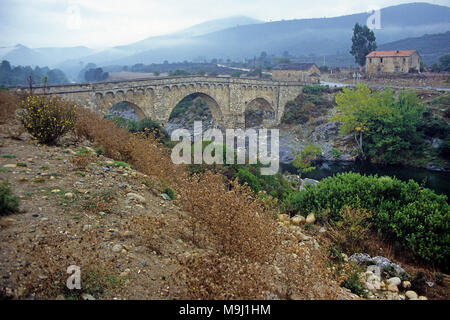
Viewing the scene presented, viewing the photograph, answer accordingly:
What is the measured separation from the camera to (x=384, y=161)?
78.6ft

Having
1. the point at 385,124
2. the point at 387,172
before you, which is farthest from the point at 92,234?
the point at 385,124

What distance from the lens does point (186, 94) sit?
78.7 ft

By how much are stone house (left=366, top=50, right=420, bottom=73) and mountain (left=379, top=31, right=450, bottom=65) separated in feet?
123

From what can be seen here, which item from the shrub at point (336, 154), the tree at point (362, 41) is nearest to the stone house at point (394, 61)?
the tree at point (362, 41)

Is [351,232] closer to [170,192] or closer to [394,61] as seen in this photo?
[170,192]

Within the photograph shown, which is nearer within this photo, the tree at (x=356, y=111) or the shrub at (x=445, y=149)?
the shrub at (x=445, y=149)

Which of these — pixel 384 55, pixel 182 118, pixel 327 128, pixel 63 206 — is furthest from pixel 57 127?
pixel 384 55

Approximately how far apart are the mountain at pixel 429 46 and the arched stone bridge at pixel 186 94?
5586cm

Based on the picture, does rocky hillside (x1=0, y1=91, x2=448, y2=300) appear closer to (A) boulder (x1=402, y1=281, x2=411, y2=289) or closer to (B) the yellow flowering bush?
(A) boulder (x1=402, y1=281, x2=411, y2=289)

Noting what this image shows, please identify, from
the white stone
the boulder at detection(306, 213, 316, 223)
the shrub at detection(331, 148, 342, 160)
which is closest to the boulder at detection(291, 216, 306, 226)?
the boulder at detection(306, 213, 316, 223)

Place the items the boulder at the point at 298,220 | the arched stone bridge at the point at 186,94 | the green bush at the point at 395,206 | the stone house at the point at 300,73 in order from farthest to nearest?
the stone house at the point at 300,73 < the arched stone bridge at the point at 186,94 < the boulder at the point at 298,220 < the green bush at the point at 395,206

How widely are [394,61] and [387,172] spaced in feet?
81.1

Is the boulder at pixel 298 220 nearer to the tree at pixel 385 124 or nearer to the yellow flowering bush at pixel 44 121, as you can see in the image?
the yellow flowering bush at pixel 44 121

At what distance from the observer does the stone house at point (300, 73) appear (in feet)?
141
